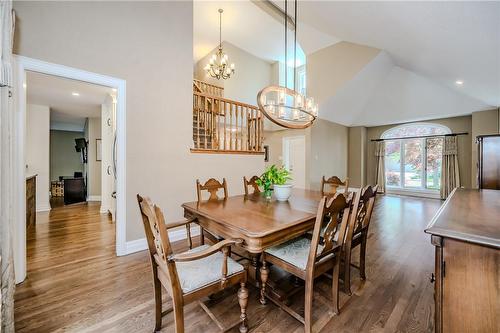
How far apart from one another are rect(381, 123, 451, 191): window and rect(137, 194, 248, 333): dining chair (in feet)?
28.1

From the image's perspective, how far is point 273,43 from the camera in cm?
681

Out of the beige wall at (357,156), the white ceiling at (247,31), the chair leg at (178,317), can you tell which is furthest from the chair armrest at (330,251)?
the beige wall at (357,156)

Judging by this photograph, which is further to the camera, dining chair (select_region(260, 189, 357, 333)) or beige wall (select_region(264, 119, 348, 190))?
beige wall (select_region(264, 119, 348, 190))

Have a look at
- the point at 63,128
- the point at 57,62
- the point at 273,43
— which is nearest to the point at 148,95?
the point at 57,62

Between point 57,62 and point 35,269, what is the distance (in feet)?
7.30

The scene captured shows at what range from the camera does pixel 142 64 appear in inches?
112

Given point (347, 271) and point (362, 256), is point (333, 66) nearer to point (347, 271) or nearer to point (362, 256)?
point (362, 256)

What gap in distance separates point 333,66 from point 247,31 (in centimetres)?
270

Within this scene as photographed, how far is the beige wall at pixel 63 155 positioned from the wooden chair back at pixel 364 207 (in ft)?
34.6

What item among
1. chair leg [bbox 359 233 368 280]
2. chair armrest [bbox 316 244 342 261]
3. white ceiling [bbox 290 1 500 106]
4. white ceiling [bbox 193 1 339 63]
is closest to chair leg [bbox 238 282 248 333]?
chair armrest [bbox 316 244 342 261]

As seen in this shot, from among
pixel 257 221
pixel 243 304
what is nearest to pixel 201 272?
pixel 243 304

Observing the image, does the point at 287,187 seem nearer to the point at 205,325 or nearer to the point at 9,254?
the point at 205,325

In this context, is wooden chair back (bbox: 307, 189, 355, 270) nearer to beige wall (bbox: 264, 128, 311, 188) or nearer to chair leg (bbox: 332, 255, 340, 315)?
chair leg (bbox: 332, 255, 340, 315)

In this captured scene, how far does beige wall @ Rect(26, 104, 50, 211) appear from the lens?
4781mm
